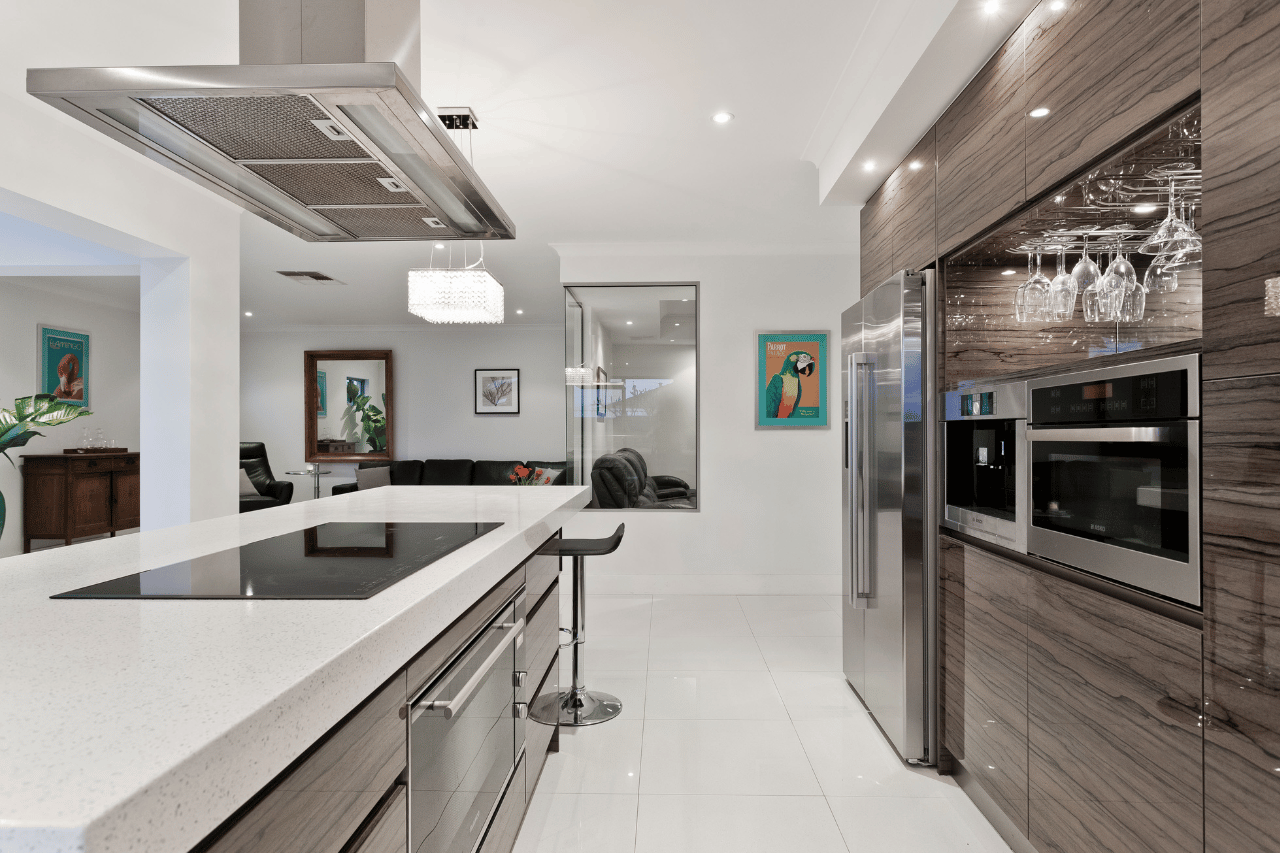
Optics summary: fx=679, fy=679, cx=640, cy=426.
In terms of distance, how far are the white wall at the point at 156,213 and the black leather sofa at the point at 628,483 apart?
7.66ft

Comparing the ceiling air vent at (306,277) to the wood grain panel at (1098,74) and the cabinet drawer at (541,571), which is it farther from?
the wood grain panel at (1098,74)

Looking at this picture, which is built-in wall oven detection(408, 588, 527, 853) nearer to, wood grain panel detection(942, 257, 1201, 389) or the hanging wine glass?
wood grain panel detection(942, 257, 1201, 389)

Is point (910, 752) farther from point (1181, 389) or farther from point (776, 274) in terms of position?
point (776, 274)

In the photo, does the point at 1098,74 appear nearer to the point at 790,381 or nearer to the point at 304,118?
the point at 304,118

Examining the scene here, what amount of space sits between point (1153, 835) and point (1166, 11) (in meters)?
1.57

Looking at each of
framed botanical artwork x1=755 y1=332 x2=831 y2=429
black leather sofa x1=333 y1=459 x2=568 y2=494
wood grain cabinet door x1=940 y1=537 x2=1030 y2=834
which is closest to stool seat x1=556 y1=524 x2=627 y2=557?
wood grain cabinet door x1=940 y1=537 x2=1030 y2=834

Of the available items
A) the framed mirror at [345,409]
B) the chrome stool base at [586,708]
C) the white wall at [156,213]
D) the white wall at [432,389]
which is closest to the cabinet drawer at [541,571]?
the chrome stool base at [586,708]

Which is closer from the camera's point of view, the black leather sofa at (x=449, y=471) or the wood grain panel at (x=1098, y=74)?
the wood grain panel at (x=1098, y=74)

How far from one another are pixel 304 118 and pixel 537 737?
1.78m

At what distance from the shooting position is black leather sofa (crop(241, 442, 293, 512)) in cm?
729

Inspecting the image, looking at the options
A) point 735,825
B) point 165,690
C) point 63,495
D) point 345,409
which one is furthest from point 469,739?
point 345,409

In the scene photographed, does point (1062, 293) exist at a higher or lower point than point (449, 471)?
higher

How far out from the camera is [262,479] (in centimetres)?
764

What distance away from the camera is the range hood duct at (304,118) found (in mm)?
1303
